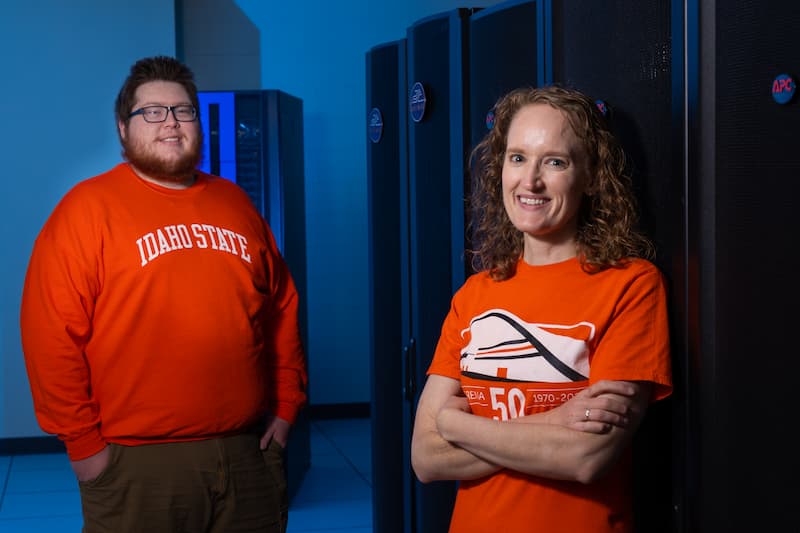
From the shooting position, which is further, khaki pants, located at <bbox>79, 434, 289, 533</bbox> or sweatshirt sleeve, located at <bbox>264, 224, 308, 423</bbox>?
sweatshirt sleeve, located at <bbox>264, 224, 308, 423</bbox>

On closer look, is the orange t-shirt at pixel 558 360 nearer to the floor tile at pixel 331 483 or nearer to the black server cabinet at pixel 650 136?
the black server cabinet at pixel 650 136

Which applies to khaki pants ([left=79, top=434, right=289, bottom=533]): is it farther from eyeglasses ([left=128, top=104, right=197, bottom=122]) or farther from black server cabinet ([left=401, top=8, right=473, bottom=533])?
eyeglasses ([left=128, top=104, right=197, bottom=122])

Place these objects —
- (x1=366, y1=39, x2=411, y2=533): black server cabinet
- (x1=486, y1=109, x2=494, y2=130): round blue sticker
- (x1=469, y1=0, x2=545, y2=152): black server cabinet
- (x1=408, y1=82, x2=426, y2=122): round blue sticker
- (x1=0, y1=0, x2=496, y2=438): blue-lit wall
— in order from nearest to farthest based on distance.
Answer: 1. (x1=469, y1=0, x2=545, y2=152): black server cabinet
2. (x1=486, y1=109, x2=494, y2=130): round blue sticker
3. (x1=408, y1=82, x2=426, y2=122): round blue sticker
4. (x1=366, y1=39, x2=411, y2=533): black server cabinet
5. (x1=0, y1=0, x2=496, y2=438): blue-lit wall

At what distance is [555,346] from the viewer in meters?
1.41

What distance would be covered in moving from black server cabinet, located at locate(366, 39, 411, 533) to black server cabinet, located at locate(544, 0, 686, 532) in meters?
1.19

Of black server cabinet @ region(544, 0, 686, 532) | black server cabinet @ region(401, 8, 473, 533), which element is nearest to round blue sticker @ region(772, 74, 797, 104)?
black server cabinet @ region(544, 0, 686, 532)

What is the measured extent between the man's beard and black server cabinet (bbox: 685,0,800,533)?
47.2 inches

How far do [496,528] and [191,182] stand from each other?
114cm

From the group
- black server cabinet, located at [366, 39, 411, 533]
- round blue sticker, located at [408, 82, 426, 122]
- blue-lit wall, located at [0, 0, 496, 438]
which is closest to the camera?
round blue sticker, located at [408, 82, 426, 122]

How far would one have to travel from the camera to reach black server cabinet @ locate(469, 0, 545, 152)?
1926mm

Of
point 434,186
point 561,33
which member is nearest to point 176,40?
point 434,186

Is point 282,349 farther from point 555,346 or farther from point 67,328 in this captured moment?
point 555,346

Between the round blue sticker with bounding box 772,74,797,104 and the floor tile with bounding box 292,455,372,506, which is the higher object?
the round blue sticker with bounding box 772,74,797,104

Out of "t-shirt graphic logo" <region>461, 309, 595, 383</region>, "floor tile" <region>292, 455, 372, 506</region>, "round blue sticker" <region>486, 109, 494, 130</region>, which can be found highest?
"round blue sticker" <region>486, 109, 494, 130</region>
